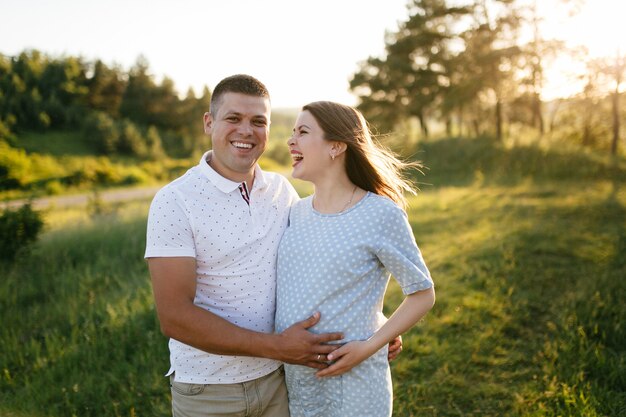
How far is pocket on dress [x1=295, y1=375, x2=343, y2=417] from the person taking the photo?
2.17 metres

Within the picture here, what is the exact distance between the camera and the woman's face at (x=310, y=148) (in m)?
2.41

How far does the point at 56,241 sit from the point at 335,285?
7126 millimetres

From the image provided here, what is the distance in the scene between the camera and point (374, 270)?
2193 mm

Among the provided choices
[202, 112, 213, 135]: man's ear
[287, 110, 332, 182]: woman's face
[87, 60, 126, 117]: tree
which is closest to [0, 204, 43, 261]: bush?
[202, 112, 213, 135]: man's ear

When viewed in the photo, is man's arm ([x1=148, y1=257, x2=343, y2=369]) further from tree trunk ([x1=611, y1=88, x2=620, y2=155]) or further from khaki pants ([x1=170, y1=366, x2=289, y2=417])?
tree trunk ([x1=611, y1=88, x2=620, y2=155])

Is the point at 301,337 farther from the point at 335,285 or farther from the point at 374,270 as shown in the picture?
the point at 374,270

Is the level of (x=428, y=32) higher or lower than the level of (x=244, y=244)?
higher

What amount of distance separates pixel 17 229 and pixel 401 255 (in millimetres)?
6855

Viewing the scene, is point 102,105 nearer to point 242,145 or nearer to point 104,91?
point 104,91

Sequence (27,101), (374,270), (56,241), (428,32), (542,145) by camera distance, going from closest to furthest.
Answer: (374,270) < (56,241) < (542,145) < (428,32) < (27,101)

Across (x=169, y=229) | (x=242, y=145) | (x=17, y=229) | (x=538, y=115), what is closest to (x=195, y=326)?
(x=169, y=229)

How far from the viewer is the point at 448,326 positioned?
494 centimetres

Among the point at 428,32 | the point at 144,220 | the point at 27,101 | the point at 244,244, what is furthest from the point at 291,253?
the point at 27,101

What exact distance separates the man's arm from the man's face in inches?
22.2
